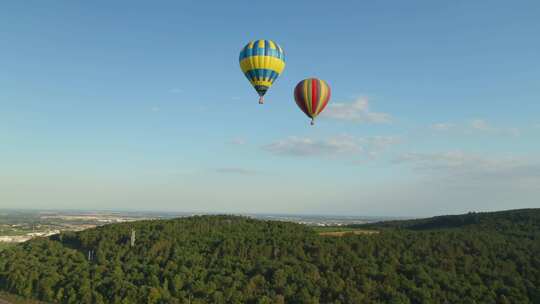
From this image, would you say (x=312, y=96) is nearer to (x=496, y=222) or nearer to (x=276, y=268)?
(x=276, y=268)

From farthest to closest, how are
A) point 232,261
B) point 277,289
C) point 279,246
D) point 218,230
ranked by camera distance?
point 218,230
point 279,246
point 232,261
point 277,289

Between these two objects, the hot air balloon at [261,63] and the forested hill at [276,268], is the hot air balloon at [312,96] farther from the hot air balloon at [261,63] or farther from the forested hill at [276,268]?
the forested hill at [276,268]

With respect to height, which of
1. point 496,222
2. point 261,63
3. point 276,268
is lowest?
point 276,268

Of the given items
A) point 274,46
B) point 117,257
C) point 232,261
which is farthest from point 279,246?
point 274,46

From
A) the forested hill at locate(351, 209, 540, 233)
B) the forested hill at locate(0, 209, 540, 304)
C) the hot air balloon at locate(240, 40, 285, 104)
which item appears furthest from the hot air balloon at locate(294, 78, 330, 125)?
the forested hill at locate(351, 209, 540, 233)

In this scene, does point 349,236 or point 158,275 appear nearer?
point 158,275

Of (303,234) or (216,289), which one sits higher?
(303,234)

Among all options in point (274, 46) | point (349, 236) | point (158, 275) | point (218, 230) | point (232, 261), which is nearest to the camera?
point (274, 46)

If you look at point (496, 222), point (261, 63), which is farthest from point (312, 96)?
point (496, 222)

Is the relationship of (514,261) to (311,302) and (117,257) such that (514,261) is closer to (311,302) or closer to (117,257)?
(311,302)
